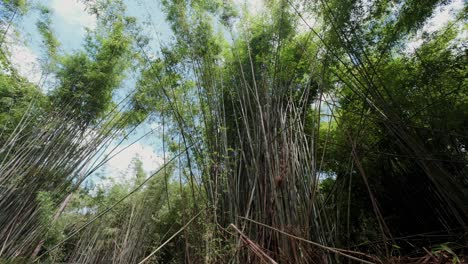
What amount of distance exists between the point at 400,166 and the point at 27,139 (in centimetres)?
445

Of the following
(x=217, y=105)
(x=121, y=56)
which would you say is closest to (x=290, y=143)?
(x=217, y=105)

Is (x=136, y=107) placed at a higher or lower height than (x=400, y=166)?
higher

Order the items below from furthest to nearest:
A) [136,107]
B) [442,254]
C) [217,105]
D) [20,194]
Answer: [136,107] → [217,105] → [20,194] → [442,254]

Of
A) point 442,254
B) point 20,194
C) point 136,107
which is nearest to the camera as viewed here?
point 442,254

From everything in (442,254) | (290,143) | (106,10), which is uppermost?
(106,10)

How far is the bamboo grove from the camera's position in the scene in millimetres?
2133

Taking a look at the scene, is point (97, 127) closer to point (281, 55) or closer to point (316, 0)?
point (281, 55)

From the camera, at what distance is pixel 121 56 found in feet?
12.5

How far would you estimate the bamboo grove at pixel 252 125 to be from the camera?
7.00 feet

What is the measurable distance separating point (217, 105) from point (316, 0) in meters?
1.56

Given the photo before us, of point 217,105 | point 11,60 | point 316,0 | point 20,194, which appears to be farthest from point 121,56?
point 316,0

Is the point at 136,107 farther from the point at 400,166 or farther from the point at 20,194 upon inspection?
the point at 400,166

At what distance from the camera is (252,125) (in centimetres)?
292

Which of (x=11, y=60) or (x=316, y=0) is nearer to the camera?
(x=316, y=0)
